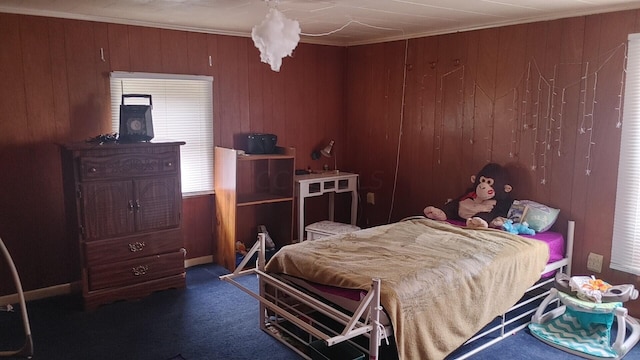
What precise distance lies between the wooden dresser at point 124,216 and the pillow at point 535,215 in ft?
8.62

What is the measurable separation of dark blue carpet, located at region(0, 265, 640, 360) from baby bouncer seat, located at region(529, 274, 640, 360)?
91 mm

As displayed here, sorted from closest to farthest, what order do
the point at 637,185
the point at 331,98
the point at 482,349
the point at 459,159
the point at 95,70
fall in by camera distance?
the point at 482,349 → the point at 637,185 → the point at 95,70 → the point at 459,159 → the point at 331,98

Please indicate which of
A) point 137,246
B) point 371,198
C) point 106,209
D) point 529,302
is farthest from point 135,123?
point 529,302

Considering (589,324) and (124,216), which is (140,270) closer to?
(124,216)

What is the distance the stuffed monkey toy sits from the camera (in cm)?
389

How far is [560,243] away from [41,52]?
158 inches

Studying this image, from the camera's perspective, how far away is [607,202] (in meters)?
3.44

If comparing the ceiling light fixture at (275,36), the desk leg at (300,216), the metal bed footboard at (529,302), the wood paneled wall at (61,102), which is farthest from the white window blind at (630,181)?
the wood paneled wall at (61,102)

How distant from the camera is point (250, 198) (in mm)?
4594

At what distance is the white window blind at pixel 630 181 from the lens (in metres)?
3.24

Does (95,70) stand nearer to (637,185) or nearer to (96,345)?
(96,345)

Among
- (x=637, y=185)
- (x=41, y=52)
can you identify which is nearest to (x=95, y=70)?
(x=41, y=52)

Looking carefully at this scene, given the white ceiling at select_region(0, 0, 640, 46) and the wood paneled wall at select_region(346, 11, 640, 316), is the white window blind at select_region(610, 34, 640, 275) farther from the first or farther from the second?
the white ceiling at select_region(0, 0, 640, 46)

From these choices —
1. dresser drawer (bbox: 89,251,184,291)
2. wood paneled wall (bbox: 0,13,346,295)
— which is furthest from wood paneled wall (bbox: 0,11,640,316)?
dresser drawer (bbox: 89,251,184,291)
